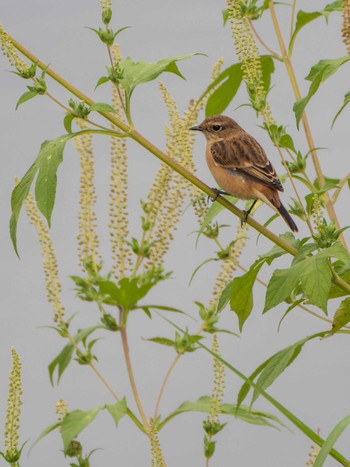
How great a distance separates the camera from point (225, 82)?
5242mm

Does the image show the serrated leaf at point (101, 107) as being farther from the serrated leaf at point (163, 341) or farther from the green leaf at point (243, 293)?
the serrated leaf at point (163, 341)

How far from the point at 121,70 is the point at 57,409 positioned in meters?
1.65

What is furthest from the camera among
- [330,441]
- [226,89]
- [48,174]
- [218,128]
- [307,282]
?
[218,128]

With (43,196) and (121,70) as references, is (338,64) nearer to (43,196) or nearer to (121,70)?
(121,70)

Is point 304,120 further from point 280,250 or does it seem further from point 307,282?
point 307,282

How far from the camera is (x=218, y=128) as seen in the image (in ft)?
20.2

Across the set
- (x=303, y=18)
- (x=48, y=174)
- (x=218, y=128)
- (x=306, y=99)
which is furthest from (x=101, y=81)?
(x=218, y=128)

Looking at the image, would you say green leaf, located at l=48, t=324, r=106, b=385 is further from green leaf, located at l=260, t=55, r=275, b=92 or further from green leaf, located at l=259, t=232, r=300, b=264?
green leaf, located at l=260, t=55, r=275, b=92

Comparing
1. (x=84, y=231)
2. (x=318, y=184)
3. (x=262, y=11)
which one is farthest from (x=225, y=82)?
(x=84, y=231)

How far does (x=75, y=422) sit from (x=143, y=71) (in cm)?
169

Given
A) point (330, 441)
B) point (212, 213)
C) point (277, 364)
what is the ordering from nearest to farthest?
1. point (330, 441)
2. point (277, 364)
3. point (212, 213)

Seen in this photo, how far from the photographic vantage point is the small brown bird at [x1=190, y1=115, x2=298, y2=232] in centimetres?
527

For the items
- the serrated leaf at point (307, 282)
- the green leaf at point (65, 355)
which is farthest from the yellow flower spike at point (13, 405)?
the serrated leaf at point (307, 282)

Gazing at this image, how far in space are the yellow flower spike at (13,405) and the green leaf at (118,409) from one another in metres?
0.42
